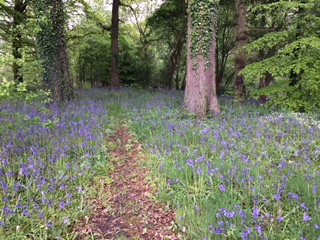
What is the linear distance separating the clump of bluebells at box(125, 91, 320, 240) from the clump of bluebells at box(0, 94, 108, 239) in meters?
1.20

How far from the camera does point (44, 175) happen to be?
11.4 ft

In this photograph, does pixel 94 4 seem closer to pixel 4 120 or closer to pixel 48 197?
pixel 4 120

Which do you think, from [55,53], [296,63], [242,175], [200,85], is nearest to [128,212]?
[242,175]

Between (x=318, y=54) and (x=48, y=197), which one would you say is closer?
(x=48, y=197)

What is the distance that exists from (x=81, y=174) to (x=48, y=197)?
634 millimetres

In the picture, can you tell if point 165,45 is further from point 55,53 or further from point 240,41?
point 55,53

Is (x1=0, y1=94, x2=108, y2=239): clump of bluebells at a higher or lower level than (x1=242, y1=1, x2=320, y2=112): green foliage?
lower

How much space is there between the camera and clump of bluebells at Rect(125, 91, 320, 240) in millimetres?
2371

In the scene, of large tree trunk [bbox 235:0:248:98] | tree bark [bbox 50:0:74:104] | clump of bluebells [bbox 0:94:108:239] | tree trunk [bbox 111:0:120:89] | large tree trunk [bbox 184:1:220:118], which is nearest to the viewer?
clump of bluebells [bbox 0:94:108:239]

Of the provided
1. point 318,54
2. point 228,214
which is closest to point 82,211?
point 228,214

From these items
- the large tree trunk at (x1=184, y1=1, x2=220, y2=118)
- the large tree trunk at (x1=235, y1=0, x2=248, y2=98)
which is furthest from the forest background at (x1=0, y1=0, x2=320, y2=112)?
the large tree trunk at (x1=184, y1=1, x2=220, y2=118)

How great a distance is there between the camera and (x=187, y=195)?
10.0ft

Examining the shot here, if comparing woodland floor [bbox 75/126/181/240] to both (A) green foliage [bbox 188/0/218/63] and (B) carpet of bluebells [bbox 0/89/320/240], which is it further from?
(A) green foliage [bbox 188/0/218/63]

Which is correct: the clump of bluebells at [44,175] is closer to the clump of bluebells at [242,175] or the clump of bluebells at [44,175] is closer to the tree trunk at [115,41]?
the clump of bluebells at [242,175]
